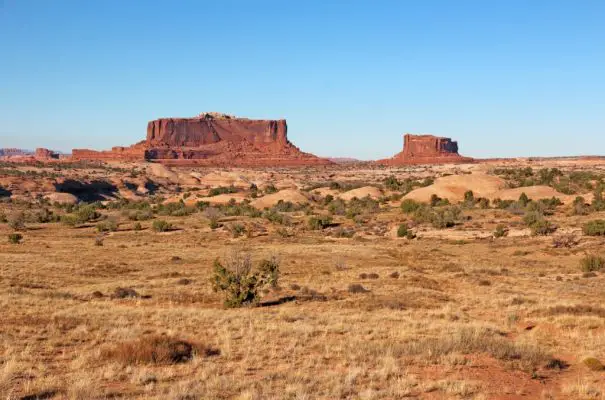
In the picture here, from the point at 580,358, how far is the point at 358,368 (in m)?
4.54

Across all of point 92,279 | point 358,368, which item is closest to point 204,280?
point 92,279

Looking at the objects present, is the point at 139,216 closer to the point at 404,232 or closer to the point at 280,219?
the point at 280,219

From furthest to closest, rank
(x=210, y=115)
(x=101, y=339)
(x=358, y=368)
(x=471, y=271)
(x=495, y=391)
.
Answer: (x=210, y=115)
(x=471, y=271)
(x=101, y=339)
(x=358, y=368)
(x=495, y=391)

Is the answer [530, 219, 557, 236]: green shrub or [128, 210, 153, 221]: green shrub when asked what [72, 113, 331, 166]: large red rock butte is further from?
[530, 219, 557, 236]: green shrub

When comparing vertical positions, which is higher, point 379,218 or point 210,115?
point 210,115

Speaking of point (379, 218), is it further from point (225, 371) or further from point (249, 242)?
point (225, 371)

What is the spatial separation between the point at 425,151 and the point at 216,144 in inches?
2541

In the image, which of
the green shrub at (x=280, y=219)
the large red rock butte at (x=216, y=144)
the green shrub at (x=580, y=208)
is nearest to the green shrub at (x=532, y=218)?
the green shrub at (x=580, y=208)

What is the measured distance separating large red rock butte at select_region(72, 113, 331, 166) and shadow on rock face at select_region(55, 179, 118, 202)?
7044 cm

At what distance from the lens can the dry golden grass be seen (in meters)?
8.25

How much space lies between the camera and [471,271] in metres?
23.7

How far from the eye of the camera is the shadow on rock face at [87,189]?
7281 centimetres

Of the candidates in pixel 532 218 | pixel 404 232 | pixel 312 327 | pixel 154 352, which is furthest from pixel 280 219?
pixel 154 352

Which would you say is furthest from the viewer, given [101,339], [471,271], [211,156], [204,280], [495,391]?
[211,156]
